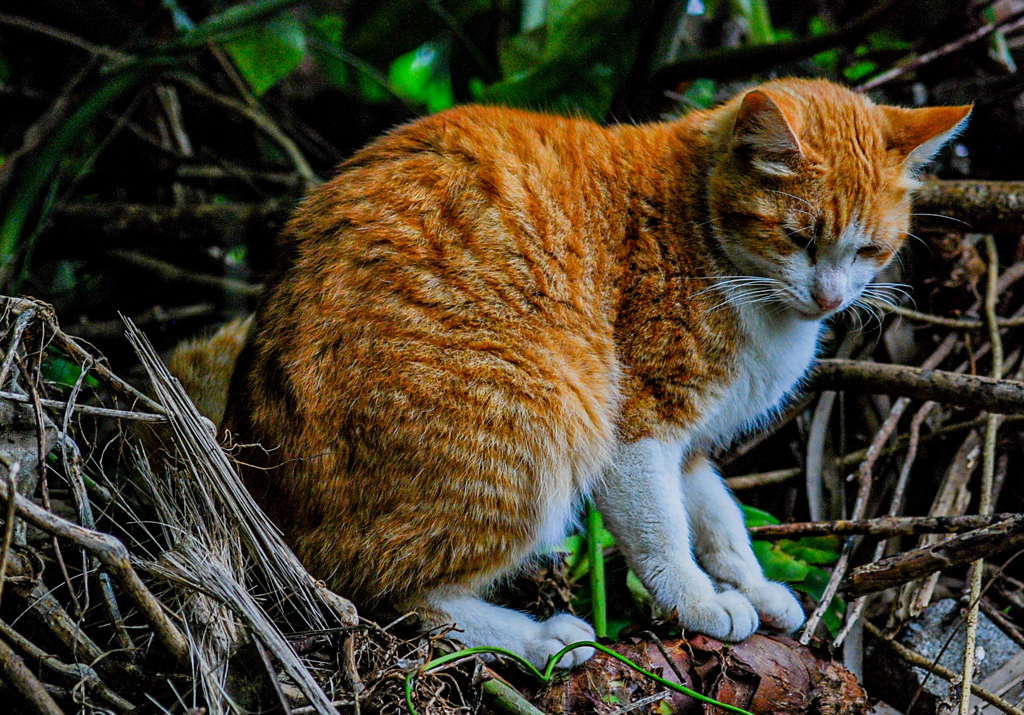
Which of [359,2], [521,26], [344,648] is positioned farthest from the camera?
[359,2]

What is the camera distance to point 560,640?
195 centimetres

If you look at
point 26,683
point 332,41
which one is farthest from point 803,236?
point 332,41

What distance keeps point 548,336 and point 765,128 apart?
0.80m

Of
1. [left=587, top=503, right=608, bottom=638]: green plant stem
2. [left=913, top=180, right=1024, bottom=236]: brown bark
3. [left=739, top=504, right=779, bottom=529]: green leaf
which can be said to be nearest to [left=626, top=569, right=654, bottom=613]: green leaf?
[left=587, top=503, right=608, bottom=638]: green plant stem

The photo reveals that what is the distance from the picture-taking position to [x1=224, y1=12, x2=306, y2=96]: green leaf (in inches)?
131

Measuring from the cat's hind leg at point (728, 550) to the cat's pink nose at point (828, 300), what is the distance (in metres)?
0.62

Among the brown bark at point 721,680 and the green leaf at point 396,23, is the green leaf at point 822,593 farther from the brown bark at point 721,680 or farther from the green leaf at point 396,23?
the green leaf at point 396,23

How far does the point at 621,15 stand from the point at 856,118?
1630 millimetres

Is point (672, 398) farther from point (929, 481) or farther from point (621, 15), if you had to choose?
point (621, 15)

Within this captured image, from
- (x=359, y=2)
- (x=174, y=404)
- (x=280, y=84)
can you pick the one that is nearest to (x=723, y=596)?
(x=174, y=404)

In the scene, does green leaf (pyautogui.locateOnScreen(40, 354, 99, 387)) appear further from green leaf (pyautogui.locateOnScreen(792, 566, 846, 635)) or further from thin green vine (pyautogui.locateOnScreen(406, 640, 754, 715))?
green leaf (pyautogui.locateOnScreen(792, 566, 846, 635))

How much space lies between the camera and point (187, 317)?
3.29 m

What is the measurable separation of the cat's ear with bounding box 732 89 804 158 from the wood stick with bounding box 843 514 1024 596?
105 centimetres

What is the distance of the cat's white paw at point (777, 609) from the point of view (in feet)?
7.01
